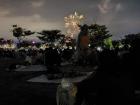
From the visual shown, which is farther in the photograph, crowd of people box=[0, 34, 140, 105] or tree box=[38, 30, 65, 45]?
tree box=[38, 30, 65, 45]

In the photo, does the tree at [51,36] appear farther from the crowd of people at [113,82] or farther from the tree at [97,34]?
the crowd of people at [113,82]

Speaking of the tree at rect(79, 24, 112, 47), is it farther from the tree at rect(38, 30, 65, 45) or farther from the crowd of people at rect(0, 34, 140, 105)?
the crowd of people at rect(0, 34, 140, 105)

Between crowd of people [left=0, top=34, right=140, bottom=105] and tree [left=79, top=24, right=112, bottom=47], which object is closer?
crowd of people [left=0, top=34, right=140, bottom=105]

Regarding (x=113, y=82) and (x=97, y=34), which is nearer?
(x=113, y=82)

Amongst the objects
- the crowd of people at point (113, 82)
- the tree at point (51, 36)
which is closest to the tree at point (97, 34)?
the tree at point (51, 36)

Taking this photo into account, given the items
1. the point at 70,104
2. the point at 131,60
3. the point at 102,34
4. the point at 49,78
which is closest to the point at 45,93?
the point at 49,78

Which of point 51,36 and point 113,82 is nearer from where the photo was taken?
point 113,82

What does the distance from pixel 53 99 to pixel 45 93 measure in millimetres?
1426

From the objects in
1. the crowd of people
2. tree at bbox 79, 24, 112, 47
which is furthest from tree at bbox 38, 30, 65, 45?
the crowd of people

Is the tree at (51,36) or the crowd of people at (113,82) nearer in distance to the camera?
the crowd of people at (113,82)

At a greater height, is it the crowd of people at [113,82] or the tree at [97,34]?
the tree at [97,34]

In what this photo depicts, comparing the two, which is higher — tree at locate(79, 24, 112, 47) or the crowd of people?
tree at locate(79, 24, 112, 47)

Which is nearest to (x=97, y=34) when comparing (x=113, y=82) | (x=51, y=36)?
(x=51, y=36)

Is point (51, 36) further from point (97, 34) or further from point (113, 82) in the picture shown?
point (113, 82)
